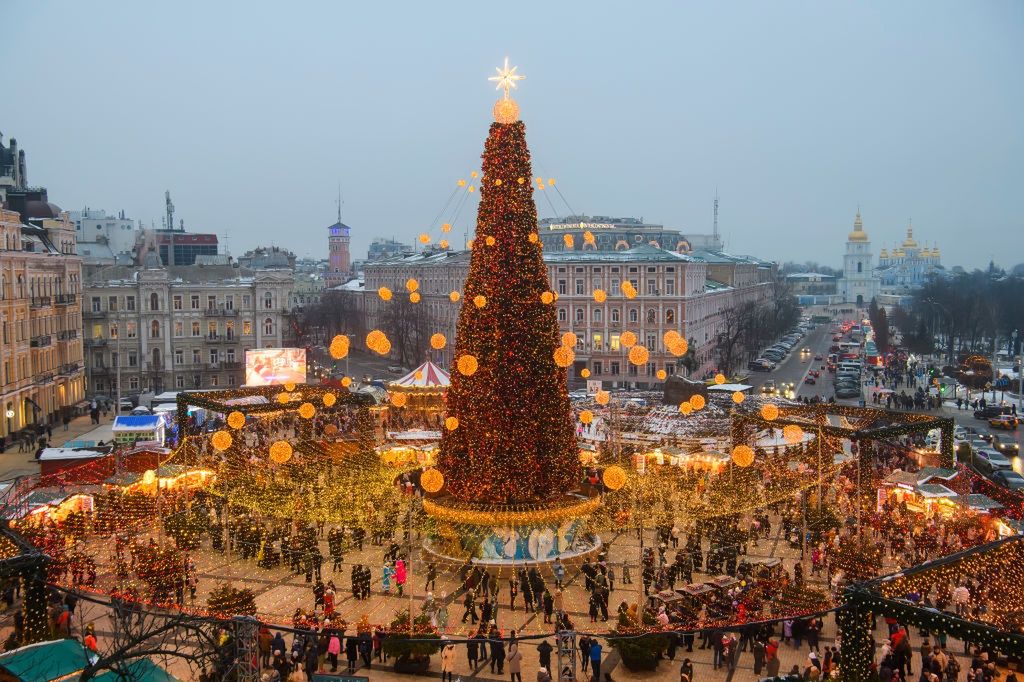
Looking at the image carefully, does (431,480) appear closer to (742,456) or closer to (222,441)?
(222,441)

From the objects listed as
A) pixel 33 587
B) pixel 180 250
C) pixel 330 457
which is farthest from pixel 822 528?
pixel 180 250

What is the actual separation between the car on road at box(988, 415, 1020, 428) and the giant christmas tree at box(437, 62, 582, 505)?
A: 31843 millimetres

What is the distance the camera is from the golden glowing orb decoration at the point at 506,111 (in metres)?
21.1

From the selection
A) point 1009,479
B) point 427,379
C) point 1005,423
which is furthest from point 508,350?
point 1005,423

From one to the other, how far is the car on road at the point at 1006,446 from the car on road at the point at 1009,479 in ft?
16.1

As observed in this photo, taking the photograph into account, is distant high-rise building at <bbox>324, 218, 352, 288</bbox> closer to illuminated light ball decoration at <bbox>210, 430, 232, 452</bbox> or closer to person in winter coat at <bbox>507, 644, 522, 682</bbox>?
illuminated light ball decoration at <bbox>210, 430, 232, 452</bbox>

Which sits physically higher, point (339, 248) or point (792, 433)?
point (339, 248)

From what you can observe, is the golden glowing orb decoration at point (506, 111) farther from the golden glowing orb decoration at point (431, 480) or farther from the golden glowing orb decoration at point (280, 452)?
the golden glowing orb decoration at point (280, 452)

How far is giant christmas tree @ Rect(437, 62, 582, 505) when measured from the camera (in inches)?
827

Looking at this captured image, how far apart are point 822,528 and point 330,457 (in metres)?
14.2

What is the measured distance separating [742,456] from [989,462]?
11.1m

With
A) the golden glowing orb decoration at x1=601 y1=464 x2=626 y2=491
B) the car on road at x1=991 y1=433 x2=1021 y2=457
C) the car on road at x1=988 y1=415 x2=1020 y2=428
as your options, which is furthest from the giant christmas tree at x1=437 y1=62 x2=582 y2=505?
the car on road at x1=988 y1=415 x2=1020 y2=428

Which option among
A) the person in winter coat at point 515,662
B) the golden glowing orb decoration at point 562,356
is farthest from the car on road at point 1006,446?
the person in winter coat at point 515,662

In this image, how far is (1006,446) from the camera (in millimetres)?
38750
